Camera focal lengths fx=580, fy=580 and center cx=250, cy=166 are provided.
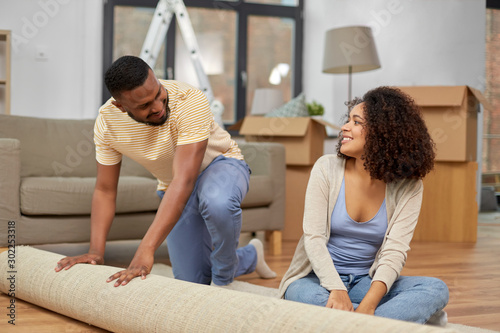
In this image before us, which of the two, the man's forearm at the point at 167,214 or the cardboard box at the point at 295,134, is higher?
the cardboard box at the point at 295,134

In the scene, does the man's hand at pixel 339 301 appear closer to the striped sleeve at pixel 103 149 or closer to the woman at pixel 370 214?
the woman at pixel 370 214

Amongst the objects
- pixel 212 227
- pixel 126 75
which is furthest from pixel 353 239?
pixel 126 75

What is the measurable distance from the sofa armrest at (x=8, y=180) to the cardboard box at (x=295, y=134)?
1.52 metres

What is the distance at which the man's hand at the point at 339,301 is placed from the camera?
131 centimetres

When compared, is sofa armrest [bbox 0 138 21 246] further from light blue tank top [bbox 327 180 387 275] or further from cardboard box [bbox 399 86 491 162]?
cardboard box [bbox 399 86 491 162]

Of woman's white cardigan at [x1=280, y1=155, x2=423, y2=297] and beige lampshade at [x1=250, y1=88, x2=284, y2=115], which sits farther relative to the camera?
beige lampshade at [x1=250, y1=88, x2=284, y2=115]

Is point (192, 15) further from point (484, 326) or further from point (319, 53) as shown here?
point (484, 326)

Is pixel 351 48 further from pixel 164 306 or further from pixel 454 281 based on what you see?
pixel 164 306

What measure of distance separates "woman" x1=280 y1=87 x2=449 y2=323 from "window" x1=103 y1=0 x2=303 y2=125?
12.2ft

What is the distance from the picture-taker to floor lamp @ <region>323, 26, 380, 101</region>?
13.3ft

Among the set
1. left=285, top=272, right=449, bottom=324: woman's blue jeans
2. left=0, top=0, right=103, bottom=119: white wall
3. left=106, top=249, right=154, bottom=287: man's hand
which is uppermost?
left=0, top=0, right=103, bottom=119: white wall

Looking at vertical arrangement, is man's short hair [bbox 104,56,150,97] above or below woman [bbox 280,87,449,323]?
above

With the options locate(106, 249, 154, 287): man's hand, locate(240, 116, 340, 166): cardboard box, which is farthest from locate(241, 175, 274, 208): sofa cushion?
locate(106, 249, 154, 287): man's hand

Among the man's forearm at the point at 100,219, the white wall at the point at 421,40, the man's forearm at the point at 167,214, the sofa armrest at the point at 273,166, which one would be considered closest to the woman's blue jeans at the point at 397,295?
the man's forearm at the point at 167,214
